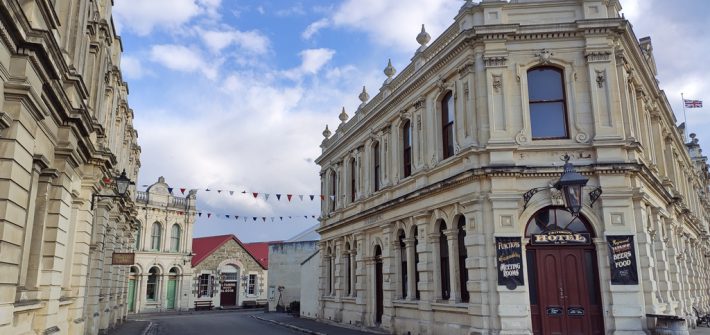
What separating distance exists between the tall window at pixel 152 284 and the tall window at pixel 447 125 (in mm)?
32414

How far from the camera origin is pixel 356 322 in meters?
24.4

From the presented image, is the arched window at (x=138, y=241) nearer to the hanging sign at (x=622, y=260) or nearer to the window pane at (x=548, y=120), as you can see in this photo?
the window pane at (x=548, y=120)

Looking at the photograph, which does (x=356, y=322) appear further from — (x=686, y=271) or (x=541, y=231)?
(x=686, y=271)

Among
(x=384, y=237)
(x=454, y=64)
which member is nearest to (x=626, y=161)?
(x=454, y=64)

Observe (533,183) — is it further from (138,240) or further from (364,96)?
(138,240)

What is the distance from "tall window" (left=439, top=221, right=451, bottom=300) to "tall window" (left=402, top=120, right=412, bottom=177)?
3.58m

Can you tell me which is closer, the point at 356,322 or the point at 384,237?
the point at 384,237

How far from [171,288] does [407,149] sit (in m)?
30.5

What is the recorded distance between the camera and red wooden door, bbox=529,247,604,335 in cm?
1453

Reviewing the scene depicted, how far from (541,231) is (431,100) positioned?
20.6ft

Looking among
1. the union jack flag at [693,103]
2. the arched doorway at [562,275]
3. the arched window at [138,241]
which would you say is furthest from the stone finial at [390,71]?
the arched window at [138,241]

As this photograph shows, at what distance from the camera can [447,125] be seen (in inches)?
727

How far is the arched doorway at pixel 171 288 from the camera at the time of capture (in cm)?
4397

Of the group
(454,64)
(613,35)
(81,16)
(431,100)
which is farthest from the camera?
(431,100)
